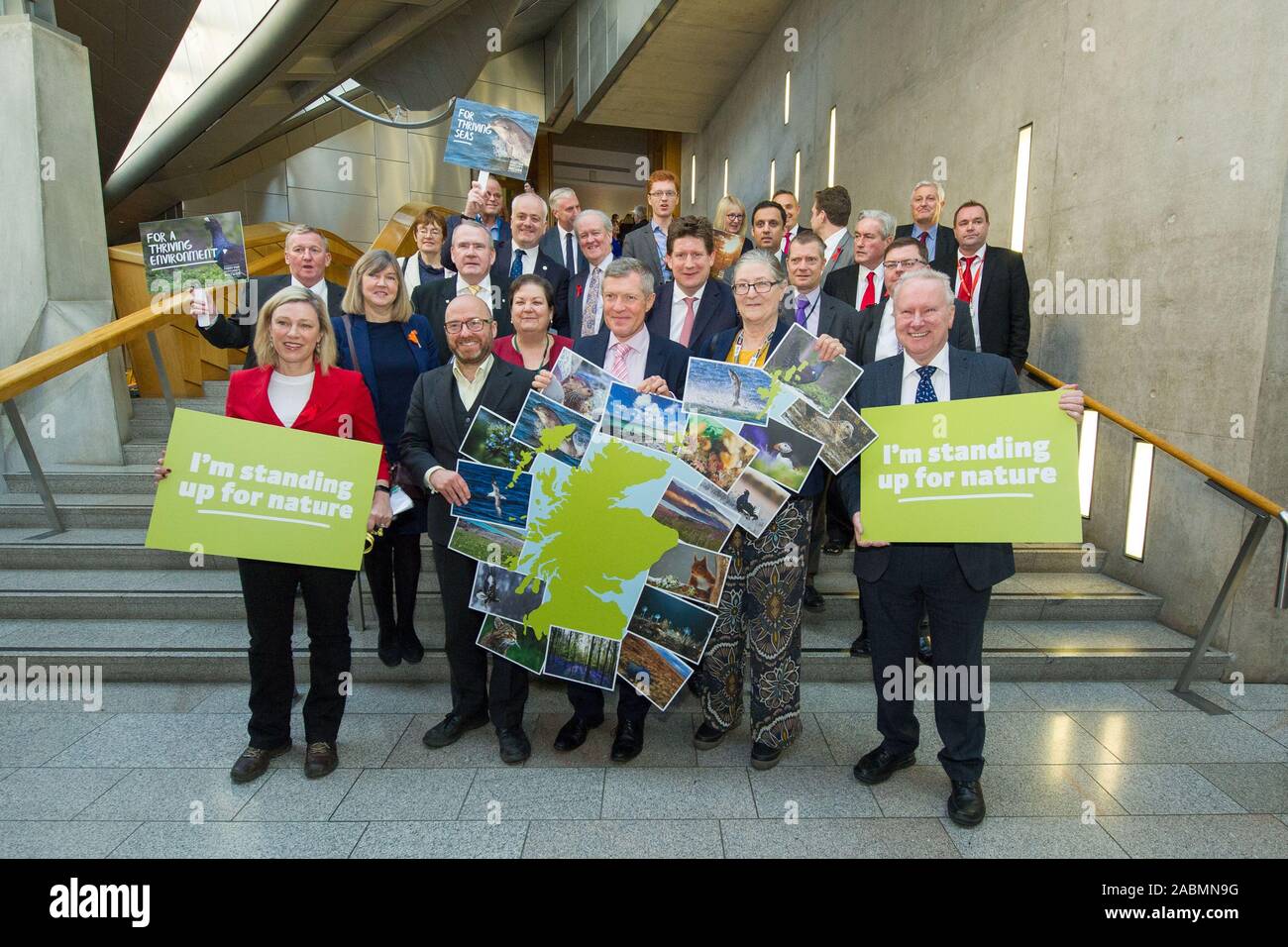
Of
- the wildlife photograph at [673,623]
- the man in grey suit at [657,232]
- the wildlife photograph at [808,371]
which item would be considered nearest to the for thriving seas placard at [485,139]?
the man in grey suit at [657,232]

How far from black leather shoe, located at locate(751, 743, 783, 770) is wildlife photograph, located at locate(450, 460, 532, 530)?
1280 mm

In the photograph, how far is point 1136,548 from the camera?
4.43 meters

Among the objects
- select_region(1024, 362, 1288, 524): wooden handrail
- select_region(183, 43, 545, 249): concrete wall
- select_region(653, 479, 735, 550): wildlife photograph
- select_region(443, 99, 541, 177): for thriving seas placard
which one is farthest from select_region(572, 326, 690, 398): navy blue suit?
select_region(183, 43, 545, 249): concrete wall

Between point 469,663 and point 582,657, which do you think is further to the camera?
point 469,663

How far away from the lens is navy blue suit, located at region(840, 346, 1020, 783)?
2531 millimetres

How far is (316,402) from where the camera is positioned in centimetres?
274

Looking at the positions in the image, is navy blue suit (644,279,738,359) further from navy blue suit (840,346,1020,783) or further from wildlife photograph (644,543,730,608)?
wildlife photograph (644,543,730,608)

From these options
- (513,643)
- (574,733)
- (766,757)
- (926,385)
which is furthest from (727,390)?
(574,733)

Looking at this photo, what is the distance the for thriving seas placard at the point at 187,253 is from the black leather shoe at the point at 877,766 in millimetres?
3885

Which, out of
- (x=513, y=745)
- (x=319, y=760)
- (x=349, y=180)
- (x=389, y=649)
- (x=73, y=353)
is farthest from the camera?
(x=349, y=180)

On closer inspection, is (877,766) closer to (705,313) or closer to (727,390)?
(727,390)

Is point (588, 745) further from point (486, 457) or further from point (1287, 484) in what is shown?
point (1287, 484)

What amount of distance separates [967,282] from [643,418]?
8.88 feet
